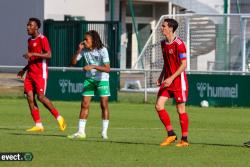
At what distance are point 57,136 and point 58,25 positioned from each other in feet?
66.2

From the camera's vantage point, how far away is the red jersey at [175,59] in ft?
52.7

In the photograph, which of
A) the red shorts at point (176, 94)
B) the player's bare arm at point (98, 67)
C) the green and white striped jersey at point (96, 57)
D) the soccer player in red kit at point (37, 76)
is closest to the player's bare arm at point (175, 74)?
the red shorts at point (176, 94)

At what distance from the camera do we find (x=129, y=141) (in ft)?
55.5

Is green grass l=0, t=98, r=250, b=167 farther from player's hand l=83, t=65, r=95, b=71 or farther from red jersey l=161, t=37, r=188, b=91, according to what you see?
player's hand l=83, t=65, r=95, b=71

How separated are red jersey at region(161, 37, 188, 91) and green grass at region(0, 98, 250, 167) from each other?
1071mm

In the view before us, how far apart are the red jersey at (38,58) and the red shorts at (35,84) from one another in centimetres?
7

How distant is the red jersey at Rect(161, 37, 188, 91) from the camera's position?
16.1 meters

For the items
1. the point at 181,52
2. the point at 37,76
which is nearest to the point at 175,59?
the point at 181,52

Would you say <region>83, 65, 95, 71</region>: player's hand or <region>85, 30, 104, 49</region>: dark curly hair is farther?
<region>85, 30, 104, 49</region>: dark curly hair

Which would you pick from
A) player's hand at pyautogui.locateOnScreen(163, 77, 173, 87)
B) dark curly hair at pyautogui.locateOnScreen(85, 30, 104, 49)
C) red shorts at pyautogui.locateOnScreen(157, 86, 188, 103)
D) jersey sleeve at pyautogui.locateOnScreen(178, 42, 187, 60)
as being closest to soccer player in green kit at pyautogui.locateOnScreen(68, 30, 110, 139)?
dark curly hair at pyautogui.locateOnScreen(85, 30, 104, 49)

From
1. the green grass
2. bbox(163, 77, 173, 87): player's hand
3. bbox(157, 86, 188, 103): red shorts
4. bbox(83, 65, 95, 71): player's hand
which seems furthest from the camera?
bbox(83, 65, 95, 71): player's hand

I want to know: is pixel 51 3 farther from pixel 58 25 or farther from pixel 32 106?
pixel 32 106

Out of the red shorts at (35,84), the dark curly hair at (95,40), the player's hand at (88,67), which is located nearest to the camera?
the player's hand at (88,67)

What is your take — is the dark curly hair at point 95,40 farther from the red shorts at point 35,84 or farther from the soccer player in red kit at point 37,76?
the red shorts at point 35,84
